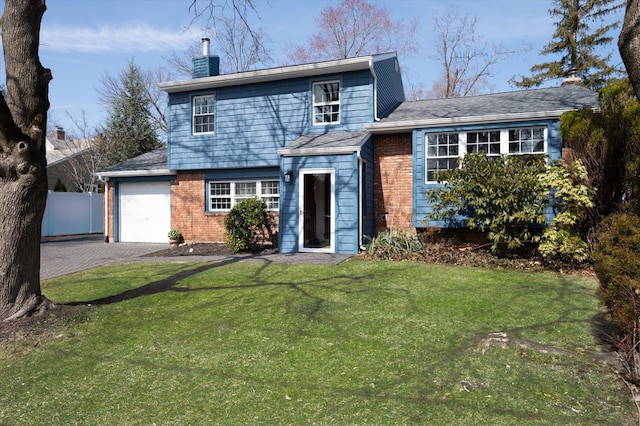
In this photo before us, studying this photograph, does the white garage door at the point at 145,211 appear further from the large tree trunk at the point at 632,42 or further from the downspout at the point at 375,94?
the large tree trunk at the point at 632,42

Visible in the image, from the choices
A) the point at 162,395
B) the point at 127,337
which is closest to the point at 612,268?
→ the point at 162,395

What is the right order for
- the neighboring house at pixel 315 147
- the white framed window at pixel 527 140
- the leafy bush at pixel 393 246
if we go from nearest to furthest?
1. the leafy bush at pixel 393 246
2. the white framed window at pixel 527 140
3. the neighboring house at pixel 315 147

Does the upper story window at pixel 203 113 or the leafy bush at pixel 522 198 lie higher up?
the upper story window at pixel 203 113

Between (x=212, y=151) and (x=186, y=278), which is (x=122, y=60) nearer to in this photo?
(x=212, y=151)

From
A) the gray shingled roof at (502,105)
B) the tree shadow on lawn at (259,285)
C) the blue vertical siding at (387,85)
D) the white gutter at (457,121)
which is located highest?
the blue vertical siding at (387,85)

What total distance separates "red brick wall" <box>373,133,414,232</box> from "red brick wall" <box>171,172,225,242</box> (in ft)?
19.0

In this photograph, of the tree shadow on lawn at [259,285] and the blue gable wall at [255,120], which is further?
the blue gable wall at [255,120]

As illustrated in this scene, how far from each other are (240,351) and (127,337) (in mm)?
1703

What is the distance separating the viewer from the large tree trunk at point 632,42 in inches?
149

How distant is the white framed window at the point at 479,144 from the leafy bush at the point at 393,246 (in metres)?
1.85

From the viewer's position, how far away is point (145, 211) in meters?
16.6

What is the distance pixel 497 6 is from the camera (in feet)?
49.1

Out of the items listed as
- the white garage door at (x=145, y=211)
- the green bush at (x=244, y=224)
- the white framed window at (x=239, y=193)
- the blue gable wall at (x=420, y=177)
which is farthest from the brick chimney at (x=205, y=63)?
the blue gable wall at (x=420, y=177)

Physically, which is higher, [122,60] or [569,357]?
[122,60]
